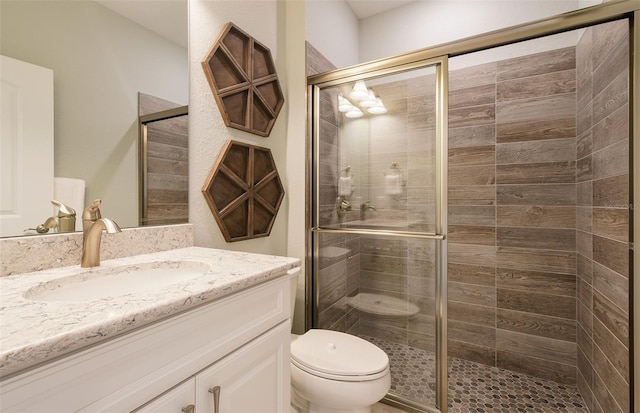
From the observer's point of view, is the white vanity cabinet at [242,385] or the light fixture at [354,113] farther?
the light fixture at [354,113]

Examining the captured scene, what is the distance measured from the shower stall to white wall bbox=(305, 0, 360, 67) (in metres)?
0.16

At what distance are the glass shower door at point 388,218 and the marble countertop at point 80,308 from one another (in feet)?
2.95

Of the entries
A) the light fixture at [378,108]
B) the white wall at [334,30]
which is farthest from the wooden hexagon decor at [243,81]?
the light fixture at [378,108]

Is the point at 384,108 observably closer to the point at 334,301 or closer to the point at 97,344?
the point at 334,301

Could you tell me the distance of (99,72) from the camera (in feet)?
3.36

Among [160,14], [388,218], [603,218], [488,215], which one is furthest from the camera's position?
[488,215]

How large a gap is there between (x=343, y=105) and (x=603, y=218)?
1.48 meters

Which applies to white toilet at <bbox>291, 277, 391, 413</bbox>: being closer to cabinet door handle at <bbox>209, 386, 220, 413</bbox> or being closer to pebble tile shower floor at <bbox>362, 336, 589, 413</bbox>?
pebble tile shower floor at <bbox>362, 336, 589, 413</bbox>

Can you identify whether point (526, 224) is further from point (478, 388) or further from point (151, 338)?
point (151, 338)

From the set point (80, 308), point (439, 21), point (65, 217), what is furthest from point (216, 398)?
point (439, 21)

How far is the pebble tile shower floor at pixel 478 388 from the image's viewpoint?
62.6 inches

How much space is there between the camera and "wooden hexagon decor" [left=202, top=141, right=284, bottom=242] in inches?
55.8

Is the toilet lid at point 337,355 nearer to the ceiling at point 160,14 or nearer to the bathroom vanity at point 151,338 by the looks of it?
the bathroom vanity at point 151,338

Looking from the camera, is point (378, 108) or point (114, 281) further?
point (378, 108)
